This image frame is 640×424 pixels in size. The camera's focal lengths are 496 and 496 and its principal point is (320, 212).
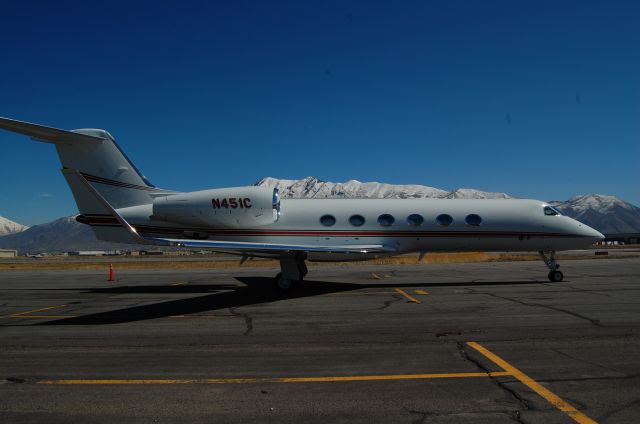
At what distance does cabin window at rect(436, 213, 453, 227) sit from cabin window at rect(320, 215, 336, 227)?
3667 millimetres

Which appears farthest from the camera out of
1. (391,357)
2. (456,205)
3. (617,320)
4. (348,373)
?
(456,205)

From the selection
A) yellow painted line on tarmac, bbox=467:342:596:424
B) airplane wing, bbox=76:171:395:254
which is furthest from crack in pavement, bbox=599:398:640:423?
airplane wing, bbox=76:171:395:254

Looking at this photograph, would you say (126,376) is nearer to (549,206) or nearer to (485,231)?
(485,231)

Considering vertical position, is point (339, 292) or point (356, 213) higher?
point (356, 213)

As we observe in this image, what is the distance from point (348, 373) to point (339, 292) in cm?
944

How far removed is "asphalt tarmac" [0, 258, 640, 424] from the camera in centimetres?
485

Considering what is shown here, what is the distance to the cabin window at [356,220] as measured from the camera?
17156mm

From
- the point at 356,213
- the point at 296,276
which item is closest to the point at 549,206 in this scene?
the point at 356,213

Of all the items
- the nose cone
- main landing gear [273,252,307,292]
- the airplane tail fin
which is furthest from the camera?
the nose cone

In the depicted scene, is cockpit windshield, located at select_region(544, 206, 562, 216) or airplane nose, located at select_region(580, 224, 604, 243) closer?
airplane nose, located at select_region(580, 224, 604, 243)

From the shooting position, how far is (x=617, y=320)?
927 centimetres

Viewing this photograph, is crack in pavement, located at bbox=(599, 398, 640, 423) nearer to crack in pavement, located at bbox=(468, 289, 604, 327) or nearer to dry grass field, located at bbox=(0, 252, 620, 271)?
crack in pavement, located at bbox=(468, 289, 604, 327)

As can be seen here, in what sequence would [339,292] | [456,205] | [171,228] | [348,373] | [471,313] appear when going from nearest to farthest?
[348,373] < [471,313] < [339,292] < [171,228] < [456,205]

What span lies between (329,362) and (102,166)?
41.9ft
